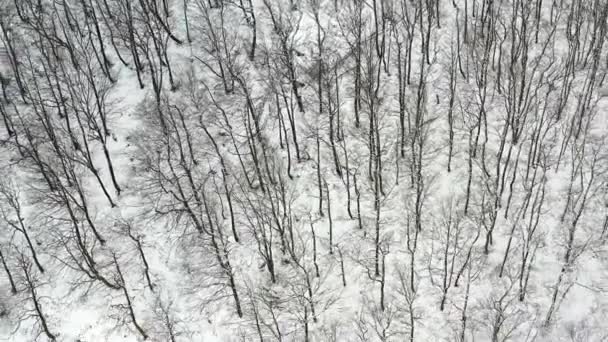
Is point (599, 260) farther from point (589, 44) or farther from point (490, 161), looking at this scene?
point (589, 44)

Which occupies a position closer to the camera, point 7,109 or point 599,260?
point 599,260

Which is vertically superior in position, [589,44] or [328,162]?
[589,44]

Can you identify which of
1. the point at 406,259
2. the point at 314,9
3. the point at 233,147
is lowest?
the point at 406,259

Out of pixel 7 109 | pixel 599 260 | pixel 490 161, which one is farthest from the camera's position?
pixel 7 109

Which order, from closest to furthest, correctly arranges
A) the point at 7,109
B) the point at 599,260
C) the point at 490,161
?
1. the point at 599,260
2. the point at 490,161
3. the point at 7,109

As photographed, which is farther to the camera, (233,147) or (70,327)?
(233,147)

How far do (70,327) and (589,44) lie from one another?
4338 centimetres

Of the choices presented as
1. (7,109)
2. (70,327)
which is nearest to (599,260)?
(70,327)

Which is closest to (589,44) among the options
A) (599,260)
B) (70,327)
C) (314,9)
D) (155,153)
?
(599,260)

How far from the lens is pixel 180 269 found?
4981 cm

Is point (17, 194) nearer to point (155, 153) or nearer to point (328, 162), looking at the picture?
point (155, 153)

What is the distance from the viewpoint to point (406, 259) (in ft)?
161

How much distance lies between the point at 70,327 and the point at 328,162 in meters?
21.1

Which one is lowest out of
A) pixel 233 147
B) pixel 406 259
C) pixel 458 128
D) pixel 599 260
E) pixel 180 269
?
pixel 599 260
